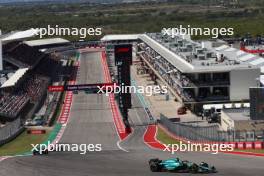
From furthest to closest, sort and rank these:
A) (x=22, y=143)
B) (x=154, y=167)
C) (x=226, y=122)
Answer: (x=226, y=122), (x=22, y=143), (x=154, y=167)

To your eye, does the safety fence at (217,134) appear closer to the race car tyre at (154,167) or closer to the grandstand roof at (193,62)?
the race car tyre at (154,167)

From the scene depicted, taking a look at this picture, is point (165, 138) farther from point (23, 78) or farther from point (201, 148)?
point (23, 78)

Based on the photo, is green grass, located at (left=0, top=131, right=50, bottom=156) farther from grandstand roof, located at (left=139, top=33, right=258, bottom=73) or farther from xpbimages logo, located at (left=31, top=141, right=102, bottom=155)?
grandstand roof, located at (left=139, top=33, right=258, bottom=73)

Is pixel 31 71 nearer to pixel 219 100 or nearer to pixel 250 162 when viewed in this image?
pixel 219 100

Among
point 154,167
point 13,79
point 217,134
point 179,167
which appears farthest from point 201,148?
point 13,79

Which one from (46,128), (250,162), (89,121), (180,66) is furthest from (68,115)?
(250,162)

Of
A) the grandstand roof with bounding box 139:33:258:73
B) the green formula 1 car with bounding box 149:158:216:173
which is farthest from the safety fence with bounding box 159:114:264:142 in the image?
the grandstand roof with bounding box 139:33:258:73
